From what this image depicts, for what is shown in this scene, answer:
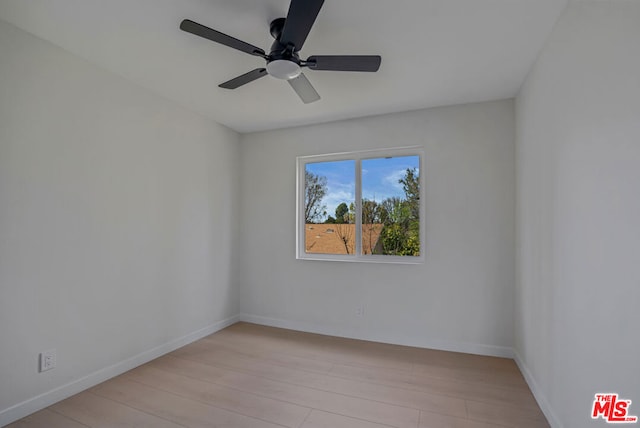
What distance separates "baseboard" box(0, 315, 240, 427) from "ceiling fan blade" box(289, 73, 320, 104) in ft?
8.50

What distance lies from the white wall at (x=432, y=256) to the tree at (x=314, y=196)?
0.17 meters

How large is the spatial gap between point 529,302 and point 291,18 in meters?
2.54

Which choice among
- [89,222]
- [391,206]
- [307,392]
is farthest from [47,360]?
[391,206]

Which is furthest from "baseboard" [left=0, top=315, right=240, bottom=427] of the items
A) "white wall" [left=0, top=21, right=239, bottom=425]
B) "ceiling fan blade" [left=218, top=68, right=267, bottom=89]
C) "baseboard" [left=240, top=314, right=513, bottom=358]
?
"ceiling fan blade" [left=218, top=68, right=267, bottom=89]

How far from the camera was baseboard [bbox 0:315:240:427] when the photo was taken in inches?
74.0

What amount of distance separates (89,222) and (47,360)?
3.13ft

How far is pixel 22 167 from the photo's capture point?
194 cm

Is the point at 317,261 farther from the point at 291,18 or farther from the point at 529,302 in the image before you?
the point at 291,18

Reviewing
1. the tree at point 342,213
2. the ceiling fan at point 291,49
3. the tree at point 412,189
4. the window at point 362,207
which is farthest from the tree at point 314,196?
the ceiling fan at point 291,49

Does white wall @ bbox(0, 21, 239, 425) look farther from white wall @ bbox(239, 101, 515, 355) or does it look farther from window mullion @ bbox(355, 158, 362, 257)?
window mullion @ bbox(355, 158, 362, 257)

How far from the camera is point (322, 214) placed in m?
3.71

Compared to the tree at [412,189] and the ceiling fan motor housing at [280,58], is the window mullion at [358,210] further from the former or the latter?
the ceiling fan motor housing at [280,58]

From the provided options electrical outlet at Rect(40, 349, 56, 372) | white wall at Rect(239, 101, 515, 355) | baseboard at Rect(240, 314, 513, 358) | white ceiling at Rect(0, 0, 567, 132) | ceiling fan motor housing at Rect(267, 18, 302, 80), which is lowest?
baseboard at Rect(240, 314, 513, 358)

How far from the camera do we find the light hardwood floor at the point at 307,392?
1.91 metres
